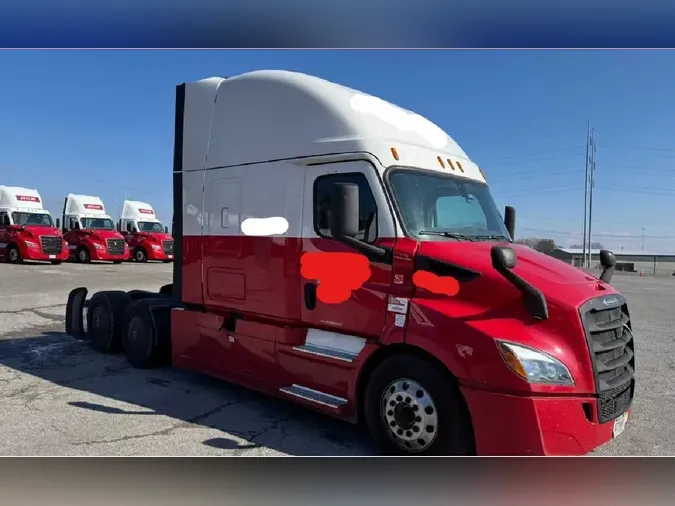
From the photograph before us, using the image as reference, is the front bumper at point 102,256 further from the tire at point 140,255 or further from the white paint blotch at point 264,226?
the white paint blotch at point 264,226

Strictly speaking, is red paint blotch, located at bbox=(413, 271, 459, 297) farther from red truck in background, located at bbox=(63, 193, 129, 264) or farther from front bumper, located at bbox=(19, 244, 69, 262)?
red truck in background, located at bbox=(63, 193, 129, 264)

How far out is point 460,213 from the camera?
4.63 m

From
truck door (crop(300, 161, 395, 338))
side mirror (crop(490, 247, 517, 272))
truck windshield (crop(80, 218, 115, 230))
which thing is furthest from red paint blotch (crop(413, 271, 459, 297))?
truck windshield (crop(80, 218, 115, 230))

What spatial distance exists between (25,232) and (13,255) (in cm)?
121

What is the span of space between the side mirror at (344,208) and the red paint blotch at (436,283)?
621mm

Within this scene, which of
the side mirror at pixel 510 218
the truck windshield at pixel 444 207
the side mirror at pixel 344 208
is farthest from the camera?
the side mirror at pixel 510 218

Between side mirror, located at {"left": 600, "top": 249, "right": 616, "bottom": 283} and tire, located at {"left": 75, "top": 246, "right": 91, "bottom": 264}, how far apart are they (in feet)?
80.8

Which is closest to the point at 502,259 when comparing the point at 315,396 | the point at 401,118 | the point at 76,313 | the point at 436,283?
the point at 436,283

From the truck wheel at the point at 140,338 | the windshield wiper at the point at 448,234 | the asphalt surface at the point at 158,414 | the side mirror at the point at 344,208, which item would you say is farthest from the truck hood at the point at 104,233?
the windshield wiper at the point at 448,234

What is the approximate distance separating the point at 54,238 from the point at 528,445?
78.1ft

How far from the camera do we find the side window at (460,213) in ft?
14.7

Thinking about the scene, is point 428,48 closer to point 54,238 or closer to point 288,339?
point 288,339

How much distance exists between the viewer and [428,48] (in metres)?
4.48
